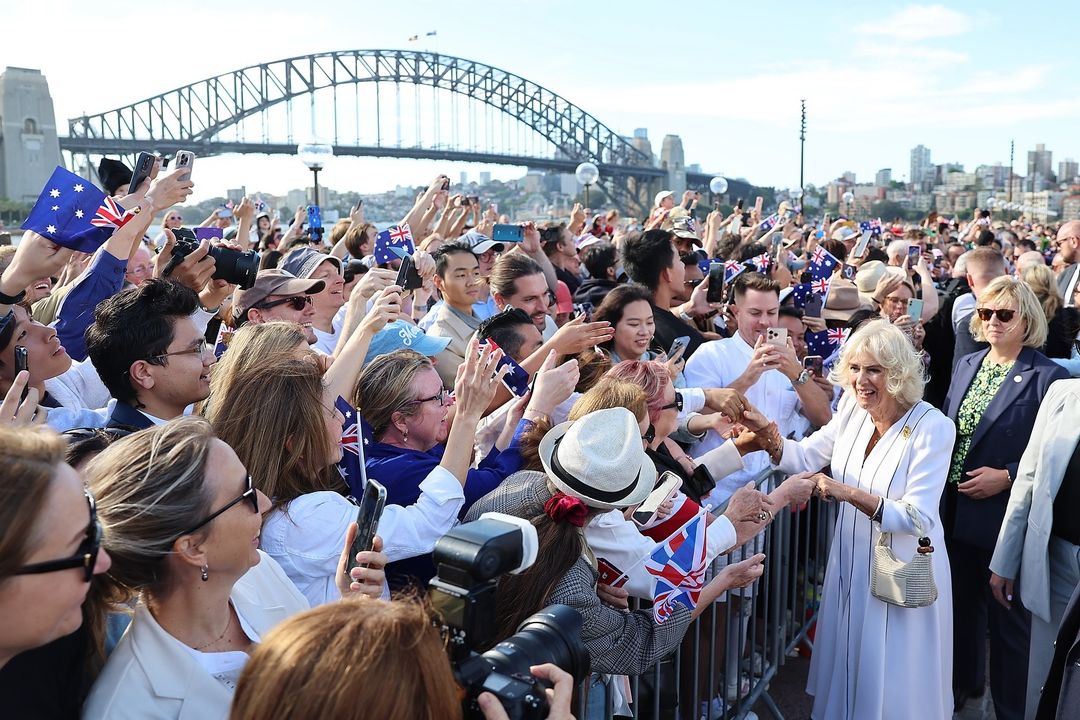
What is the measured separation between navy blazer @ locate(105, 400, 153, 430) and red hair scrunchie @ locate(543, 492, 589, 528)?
130 centimetres

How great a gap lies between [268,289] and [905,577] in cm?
293

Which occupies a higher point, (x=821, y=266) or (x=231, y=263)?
(x=231, y=263)

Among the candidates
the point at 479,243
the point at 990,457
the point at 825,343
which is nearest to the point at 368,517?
the point at 990,457

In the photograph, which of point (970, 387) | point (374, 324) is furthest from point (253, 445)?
point (970, 387)

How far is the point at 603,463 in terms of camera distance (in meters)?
2.17

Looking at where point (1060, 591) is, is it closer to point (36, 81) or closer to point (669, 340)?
point (669, 340)

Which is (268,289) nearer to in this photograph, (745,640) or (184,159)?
(184,159)

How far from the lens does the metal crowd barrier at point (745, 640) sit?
9.92 ft

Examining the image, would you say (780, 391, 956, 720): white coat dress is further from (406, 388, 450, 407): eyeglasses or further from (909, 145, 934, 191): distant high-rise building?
(909, 145, 934, 191): distant high-rise building

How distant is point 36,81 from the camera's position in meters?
35.6

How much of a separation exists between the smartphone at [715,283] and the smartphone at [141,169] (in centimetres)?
384

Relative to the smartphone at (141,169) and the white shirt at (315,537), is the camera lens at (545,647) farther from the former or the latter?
the smartphone at (141,169)

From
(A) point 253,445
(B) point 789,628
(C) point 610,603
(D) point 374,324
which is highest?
(D) point 374,324

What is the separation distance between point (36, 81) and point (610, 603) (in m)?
40.6
